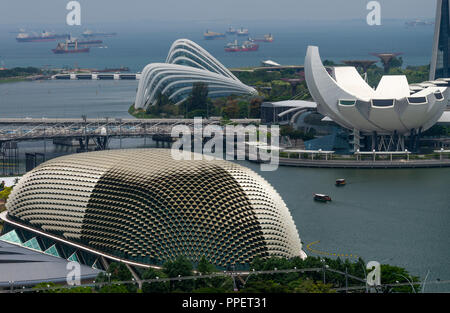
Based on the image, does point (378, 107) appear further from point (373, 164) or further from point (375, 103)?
point (373, 164)

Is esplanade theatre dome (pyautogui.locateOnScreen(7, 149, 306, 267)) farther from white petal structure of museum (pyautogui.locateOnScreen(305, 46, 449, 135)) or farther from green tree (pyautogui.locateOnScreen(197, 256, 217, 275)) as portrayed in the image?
white petal structure of museum (pyautogui.locateOnScreen(305, 46, 449, 135))

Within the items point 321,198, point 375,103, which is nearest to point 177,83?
point 375,103

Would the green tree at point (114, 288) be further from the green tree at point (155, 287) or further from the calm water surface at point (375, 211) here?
the calm water surface at point (375, 211)

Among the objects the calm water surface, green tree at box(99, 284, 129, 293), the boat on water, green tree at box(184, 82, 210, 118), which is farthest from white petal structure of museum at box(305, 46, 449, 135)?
green tree at box(99, 284, 129, 293)

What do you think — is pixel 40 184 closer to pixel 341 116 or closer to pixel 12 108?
pixel 341 116

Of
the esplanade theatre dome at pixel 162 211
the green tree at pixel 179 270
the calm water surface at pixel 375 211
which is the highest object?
the esplanade theatre dome at pixel 162 211

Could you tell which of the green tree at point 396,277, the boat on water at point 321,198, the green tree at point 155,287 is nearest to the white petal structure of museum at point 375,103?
the boat on water at point 321,198

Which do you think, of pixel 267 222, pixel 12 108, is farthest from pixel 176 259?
pixel 12 108
